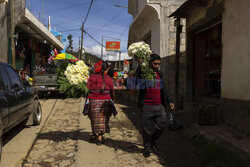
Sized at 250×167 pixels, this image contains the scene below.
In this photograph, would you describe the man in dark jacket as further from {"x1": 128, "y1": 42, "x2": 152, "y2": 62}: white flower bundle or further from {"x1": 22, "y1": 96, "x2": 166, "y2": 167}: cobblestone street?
{"x1": 22, "y1": 96, "x2": 166, "y2": 167}: cobblestone street

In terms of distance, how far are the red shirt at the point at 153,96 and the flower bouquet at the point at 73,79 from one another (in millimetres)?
1256

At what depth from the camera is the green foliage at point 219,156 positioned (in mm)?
3639

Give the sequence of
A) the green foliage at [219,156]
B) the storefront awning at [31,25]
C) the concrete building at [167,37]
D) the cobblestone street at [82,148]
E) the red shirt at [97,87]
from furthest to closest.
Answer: the storefront awning at [31,25], the concrete building at [167,37], the red shirt at [97,87], the cobblestone street at [82,148], the green foliage at [219,156]

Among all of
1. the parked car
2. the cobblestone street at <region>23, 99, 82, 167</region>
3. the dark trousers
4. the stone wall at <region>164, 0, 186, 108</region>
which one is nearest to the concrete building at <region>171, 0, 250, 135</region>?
the stone wall at <region>164, 0, 186, 108</region>

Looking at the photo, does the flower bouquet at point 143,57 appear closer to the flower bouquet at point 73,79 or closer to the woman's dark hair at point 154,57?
the woman's dark hair at point 154,57

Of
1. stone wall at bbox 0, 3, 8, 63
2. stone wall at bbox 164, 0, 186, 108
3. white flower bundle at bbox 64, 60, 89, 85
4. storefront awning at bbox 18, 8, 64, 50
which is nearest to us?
white flower bundle at bbox 64, 60, 89, 85

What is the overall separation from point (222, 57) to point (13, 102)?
18.0 feet

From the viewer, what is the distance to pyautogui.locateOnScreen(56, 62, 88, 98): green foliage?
446 cm

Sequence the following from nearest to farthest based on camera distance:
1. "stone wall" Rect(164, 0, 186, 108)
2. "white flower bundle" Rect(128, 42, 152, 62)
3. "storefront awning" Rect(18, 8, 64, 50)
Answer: "white flower bundle" Rect(128, 42, 152, 62) → "stone wall" Rect(164, 0, 186, 108) → "storefront awning" Rect(18, 8, 64, 50)

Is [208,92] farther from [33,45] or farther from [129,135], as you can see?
[33,45]

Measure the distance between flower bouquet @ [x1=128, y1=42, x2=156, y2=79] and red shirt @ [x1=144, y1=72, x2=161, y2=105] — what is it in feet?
0.70


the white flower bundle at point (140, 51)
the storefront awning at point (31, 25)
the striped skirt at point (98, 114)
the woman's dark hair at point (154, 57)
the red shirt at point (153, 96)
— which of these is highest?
the storefront awning at point (31, 25)

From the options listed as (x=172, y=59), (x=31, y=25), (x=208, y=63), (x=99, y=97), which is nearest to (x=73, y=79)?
(x=99, y=97)

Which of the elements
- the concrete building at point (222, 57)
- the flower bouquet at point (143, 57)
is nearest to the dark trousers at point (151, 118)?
the flower bouquet at point (143, 57)
